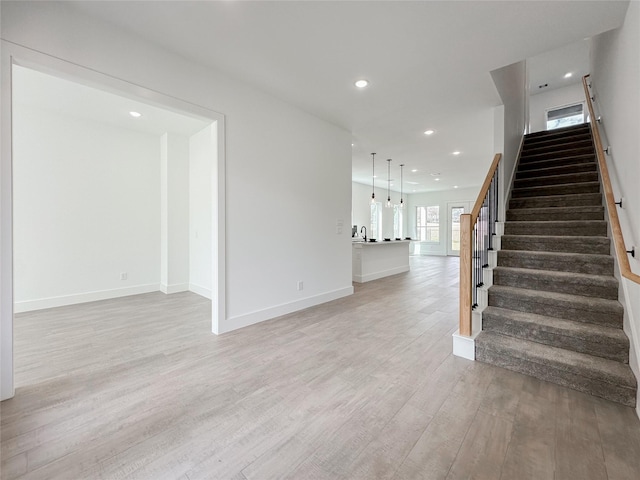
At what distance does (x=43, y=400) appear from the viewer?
6.35 ft

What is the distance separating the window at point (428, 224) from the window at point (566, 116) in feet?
18.0

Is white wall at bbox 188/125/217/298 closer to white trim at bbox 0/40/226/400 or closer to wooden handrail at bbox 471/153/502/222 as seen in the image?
white trim at bbox 0/40/226/400

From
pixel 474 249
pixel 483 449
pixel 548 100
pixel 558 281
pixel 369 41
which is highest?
pixel 548 100

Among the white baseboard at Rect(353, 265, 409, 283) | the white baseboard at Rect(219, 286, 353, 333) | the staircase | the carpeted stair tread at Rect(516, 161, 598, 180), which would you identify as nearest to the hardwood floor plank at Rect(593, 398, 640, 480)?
the staircase

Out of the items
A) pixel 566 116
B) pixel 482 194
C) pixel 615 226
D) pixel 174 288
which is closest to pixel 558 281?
pixel 615 226

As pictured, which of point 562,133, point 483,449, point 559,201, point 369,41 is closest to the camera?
point 483,449

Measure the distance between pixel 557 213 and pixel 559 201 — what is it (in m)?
0.31

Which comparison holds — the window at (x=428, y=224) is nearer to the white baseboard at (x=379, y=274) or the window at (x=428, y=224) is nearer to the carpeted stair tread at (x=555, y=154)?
the white baseboard at (x=379, y=274)

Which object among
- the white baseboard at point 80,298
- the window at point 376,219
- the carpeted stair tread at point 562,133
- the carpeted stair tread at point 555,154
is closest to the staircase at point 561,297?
the carpeted stair tread at point 555,154

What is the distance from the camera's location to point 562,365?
2129mm

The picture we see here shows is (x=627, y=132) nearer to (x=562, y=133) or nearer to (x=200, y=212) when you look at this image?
(x=562, y=133)

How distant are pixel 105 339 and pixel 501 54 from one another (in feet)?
16.5

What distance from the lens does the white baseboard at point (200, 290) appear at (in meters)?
4.85

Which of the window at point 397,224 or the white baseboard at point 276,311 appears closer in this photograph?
the white baseboard at point 276,311
